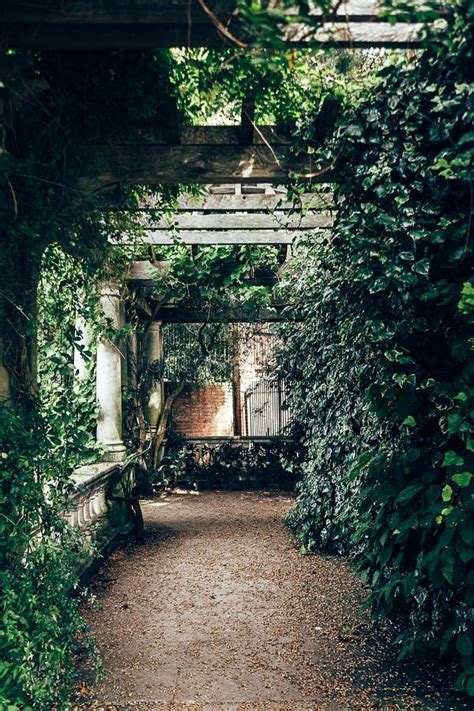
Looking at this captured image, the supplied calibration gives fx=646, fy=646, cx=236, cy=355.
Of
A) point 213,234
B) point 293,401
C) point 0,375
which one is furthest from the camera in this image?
point 293,401

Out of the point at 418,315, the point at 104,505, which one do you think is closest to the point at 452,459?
the point at 418,315

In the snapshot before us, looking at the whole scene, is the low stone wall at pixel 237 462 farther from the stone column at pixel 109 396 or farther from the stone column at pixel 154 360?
the stone column at pixel 109 396

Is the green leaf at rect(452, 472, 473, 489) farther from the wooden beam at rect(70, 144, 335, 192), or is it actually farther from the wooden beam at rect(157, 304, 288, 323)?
the wooden beam at rect(157, 304, 288, 323)

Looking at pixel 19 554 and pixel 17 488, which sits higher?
pixel 17 488

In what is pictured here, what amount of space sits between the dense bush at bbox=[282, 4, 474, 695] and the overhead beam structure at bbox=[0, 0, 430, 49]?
1.15 feet

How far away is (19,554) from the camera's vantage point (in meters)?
3.16

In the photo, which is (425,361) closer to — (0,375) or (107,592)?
(0,375)

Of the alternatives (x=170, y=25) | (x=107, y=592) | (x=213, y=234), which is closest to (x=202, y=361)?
(x=213, y=234)

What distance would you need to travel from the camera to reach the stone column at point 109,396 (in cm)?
796

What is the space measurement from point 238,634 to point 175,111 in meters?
3.53

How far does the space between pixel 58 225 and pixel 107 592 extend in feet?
12.0

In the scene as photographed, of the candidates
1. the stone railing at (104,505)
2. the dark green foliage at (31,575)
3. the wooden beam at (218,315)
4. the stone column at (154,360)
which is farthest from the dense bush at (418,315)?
the stone column at (154,360)

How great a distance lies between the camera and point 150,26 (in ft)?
8.99

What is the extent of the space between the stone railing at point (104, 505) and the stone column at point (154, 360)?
3229mm
